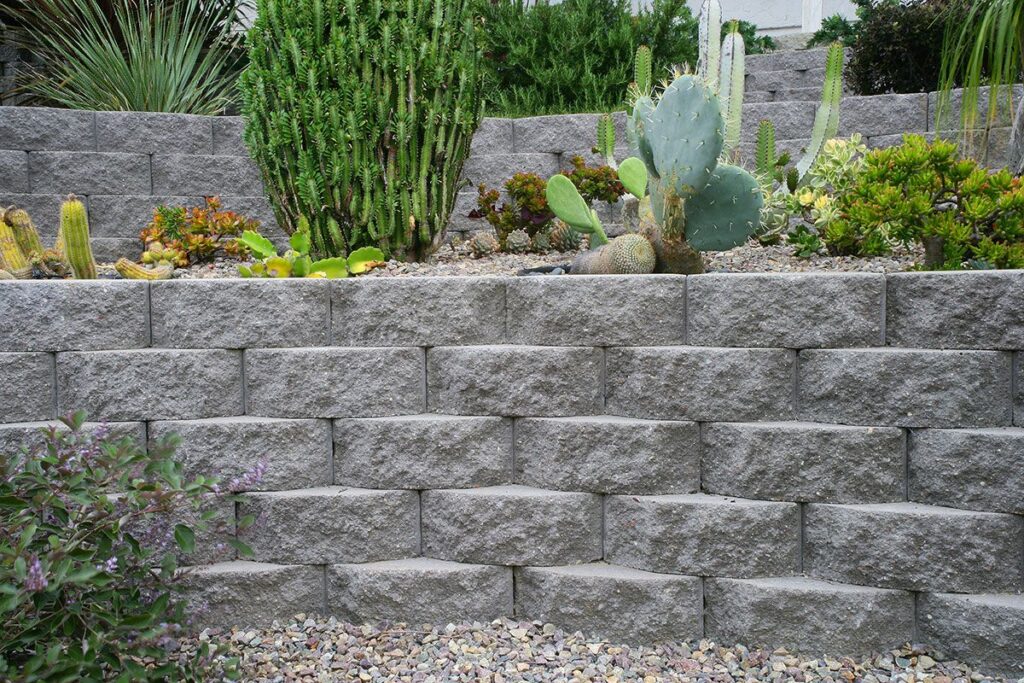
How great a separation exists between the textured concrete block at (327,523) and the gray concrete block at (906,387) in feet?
4.74

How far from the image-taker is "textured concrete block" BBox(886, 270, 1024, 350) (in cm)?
299

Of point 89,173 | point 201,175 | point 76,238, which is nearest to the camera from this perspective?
point 76,238

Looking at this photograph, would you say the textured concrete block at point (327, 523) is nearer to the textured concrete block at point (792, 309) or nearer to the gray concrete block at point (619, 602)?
the gray concrete block at point (619, 602)

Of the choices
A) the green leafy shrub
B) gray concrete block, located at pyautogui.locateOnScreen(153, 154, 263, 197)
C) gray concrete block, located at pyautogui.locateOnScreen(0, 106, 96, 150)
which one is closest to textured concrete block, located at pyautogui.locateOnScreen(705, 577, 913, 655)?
the green leafy shrub

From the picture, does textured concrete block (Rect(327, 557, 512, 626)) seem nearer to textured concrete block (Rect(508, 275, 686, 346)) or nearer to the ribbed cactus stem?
textured concrete block (Rect(508, 275, 686, 346))

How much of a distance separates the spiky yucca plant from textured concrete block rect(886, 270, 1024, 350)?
7.16ft

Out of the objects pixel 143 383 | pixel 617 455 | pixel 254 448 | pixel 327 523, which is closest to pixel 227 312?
pixel 143 383

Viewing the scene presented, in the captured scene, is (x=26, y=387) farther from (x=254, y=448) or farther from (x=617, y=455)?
(x=617, y=455)

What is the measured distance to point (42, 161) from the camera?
531cm

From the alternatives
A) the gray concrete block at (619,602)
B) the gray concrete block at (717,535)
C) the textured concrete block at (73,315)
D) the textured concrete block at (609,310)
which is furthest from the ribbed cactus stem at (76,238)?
the gray concrete block at (717,535)

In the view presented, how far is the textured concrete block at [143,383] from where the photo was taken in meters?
3.28

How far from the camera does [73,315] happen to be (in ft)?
10.7

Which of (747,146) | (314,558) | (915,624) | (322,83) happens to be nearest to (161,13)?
(322,83)

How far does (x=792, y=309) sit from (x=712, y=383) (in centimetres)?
36
